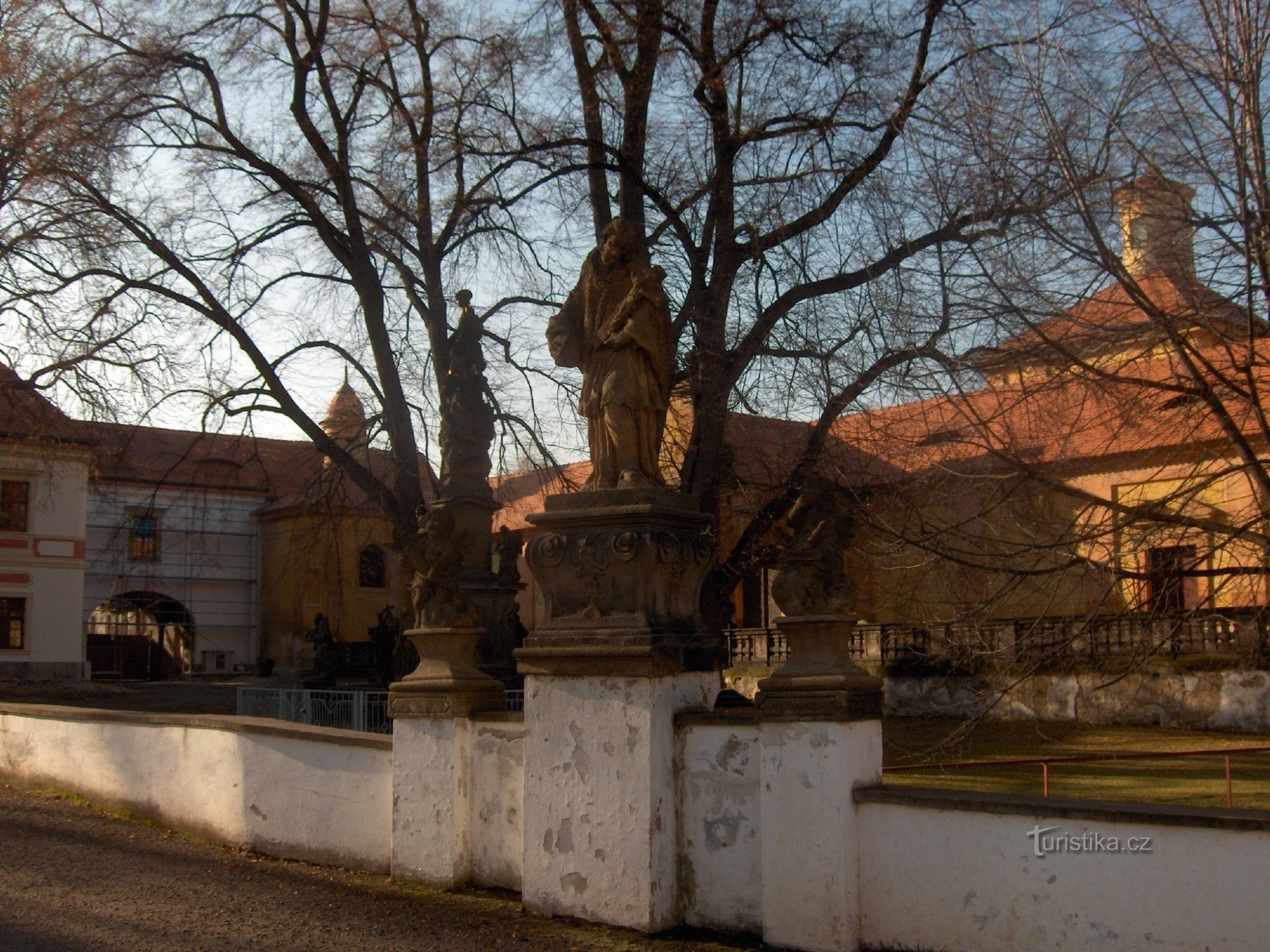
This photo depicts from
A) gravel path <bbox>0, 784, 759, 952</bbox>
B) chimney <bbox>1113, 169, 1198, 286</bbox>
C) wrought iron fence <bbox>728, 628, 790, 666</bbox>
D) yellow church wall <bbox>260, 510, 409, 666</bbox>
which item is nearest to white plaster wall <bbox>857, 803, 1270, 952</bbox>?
gravel path <bbox>0, 784, 759, 952</bbox>

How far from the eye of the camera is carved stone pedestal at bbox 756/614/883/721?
6031mm

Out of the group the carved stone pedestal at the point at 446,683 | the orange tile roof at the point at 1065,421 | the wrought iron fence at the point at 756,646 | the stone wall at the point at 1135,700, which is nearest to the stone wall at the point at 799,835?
the carved stone pedestal at the point at 446,683

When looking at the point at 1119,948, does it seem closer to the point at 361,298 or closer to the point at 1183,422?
the point at 1183,422

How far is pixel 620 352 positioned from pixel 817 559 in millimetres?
1860

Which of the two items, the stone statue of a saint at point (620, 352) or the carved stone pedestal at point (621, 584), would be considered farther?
the stone statue of a saint at point (620, 352)

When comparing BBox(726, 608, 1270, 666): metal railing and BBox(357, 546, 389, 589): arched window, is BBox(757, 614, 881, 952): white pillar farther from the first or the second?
BBox(357, 546, 389, 589): arched window

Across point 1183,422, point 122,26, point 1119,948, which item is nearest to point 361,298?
point 122,26


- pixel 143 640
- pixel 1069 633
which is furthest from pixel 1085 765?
pixel 143 640

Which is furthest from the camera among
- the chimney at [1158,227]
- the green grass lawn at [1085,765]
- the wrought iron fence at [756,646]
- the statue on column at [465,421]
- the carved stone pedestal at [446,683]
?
the wrought iron fence at [756,646]

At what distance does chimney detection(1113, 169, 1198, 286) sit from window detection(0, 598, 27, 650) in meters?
35.1

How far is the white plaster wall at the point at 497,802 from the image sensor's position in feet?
24.4

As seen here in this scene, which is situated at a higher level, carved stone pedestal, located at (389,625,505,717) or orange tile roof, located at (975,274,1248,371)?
orange tile roof, located at (975,274,1248,371)

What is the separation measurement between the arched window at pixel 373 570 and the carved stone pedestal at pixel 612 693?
1634 inches

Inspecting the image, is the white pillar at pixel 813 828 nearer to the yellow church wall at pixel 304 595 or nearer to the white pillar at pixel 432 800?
the white pillar at pixel 432 800
